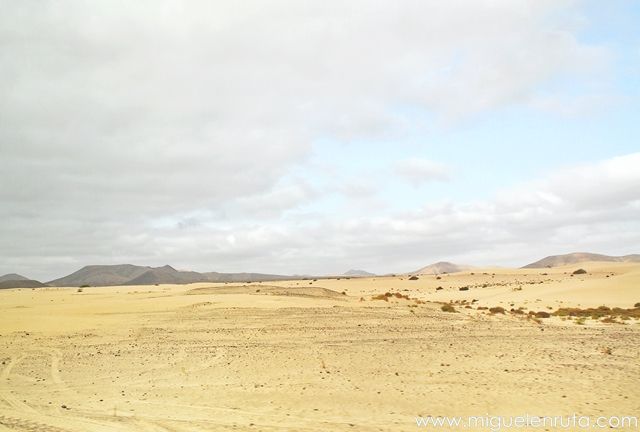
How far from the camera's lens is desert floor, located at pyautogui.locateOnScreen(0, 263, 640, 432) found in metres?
10.3

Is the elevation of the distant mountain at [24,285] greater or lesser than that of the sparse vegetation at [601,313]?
lesser

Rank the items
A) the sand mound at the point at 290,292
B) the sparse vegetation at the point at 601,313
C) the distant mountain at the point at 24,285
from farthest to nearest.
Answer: the distant mountain at the point at 24,285 < the sand mound at the point at 290,292 < the sparse vegetation at the point at 601,313

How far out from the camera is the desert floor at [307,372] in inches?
404

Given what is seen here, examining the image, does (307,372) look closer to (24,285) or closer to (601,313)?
(601,313)

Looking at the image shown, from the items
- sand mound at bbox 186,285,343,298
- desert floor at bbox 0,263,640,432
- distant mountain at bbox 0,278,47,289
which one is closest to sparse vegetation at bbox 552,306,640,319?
desert floor at bbox 0,263,640,432

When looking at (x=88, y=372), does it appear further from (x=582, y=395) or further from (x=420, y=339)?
(x=582, y=395)

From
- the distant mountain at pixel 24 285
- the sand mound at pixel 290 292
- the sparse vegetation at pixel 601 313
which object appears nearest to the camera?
the sparse vegetation at pixel 601 313

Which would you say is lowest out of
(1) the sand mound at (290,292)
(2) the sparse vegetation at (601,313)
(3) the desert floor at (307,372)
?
(2) the sparse vegetation at (601,313)

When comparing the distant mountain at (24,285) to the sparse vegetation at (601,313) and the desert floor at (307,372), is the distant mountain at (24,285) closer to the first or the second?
the desert floor at (307,372)

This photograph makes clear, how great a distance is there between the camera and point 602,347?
1784 centimetres

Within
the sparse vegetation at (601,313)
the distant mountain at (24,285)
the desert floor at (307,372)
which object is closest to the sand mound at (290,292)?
the desert floor at (307,372)

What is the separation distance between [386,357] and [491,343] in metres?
5.09

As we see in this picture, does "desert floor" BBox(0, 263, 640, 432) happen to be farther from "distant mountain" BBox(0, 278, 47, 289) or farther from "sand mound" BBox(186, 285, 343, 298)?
"distant mountain" BBox(0, 278, 47, 289)

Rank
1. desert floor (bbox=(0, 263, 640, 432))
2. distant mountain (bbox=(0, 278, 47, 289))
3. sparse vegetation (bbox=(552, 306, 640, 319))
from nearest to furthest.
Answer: desert floor (bbox=(0, 263, 640, 432)), sparse vegetation (bbox=(552, 306, 640, 319)), distant mountain (bbox=(0, 278, 47, 289))
